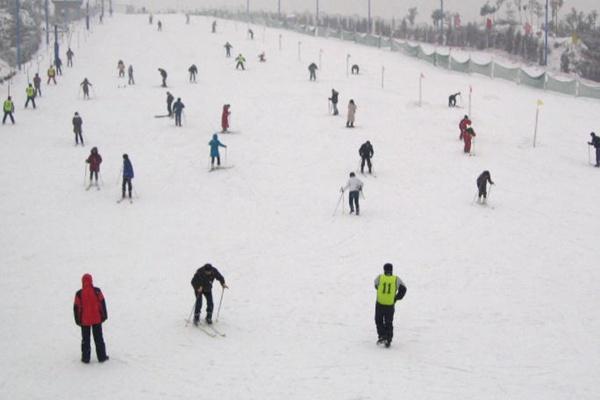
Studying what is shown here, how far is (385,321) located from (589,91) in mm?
35612

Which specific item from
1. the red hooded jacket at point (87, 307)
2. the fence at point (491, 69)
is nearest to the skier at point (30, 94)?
the red hooded jacket at point (87, 307)

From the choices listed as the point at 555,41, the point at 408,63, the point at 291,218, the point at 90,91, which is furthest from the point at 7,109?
the point at 555,41

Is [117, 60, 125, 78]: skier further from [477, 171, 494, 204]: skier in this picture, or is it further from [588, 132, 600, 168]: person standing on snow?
[477, 171, 494, 204]: skier

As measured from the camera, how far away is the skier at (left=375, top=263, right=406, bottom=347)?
11234mm

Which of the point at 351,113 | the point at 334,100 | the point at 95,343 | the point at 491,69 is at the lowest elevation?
the point at 95,343

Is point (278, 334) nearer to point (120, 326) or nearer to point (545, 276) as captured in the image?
point (120, 326)

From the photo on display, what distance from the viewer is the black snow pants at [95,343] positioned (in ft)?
34.8

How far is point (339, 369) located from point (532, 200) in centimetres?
1426

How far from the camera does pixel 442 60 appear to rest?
52250 millimetres

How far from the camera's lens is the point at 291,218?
2069cm

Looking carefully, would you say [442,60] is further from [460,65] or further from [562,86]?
[562,86]

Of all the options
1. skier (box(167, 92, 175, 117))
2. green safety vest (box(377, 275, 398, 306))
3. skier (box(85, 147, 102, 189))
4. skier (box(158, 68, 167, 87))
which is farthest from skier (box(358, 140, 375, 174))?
skier (box(158, 68, 167, 87))

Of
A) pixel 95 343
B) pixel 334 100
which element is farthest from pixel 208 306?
pixel 334 100

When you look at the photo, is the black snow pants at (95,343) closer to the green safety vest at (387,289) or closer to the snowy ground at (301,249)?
the snowy ground at (301,249)
